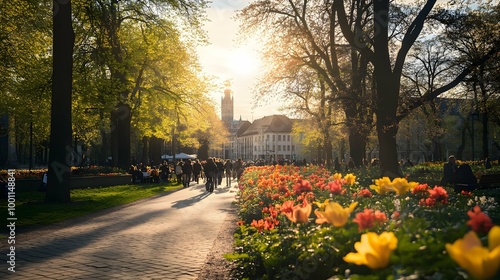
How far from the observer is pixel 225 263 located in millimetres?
7820

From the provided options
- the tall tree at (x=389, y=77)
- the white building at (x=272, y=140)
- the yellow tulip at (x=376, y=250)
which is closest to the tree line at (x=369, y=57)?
the tall tree at (x=389, y=77)

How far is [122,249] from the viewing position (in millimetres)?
8867

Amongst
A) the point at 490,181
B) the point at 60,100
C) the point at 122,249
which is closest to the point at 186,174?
the point at 60,100

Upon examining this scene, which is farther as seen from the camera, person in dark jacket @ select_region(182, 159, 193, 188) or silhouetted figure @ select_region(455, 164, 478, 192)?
person in dark jacket @ select_region(182, 159, 193, 188)

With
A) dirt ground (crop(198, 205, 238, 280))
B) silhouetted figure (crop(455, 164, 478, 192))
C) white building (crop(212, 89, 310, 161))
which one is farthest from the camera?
white building (crop(212, 89, 310, 161))

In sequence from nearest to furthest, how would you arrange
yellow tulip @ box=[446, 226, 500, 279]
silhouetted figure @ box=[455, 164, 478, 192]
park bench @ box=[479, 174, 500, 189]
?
1. yellow tulip @ box=[446, 226, 500, 279]
2. silhouetted figure @ box=[455, 164, 478, 192]
3. park bench @ box=[479, 174, 500, 189]

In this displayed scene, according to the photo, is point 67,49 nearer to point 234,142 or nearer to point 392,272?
point 392,272

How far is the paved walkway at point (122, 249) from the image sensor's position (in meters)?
6.98

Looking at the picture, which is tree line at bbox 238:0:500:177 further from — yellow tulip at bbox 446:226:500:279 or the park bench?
yellow tulip at bbox 446:226:500:279

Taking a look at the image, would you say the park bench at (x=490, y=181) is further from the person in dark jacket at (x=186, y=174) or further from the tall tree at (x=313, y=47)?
the person in dark jacket at (x=186, y=174)

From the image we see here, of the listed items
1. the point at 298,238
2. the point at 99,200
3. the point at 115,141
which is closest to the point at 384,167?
the point at 99,200

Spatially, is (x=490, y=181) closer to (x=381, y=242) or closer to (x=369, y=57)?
(x=369, y=57)

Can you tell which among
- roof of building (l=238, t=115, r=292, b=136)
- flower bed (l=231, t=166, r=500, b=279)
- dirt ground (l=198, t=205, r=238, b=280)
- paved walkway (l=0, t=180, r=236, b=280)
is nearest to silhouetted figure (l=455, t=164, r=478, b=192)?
paved walkway (l=0, t=180, r=236, b=280)

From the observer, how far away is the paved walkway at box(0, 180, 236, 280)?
6.98m
